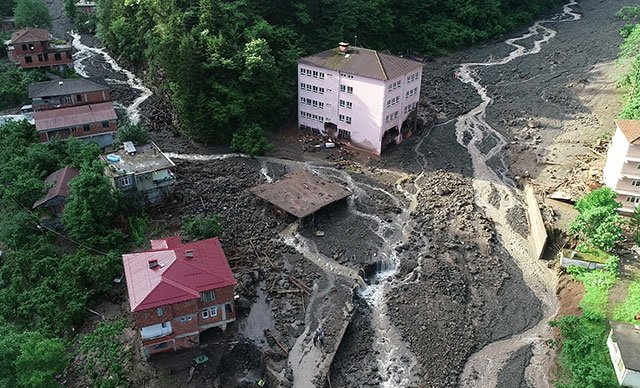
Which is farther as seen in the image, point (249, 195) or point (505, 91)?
point (505, 91)

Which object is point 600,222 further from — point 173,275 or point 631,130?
point 173,275

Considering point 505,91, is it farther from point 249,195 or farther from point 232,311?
point 232,311

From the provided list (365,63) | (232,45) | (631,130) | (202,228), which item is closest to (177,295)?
(202,228)

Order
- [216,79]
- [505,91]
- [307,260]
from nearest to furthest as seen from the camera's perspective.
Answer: [307,260]
[216,79]
[505,91]

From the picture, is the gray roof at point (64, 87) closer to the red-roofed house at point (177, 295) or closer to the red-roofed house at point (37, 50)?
the red-roofed house at point (37, 50)

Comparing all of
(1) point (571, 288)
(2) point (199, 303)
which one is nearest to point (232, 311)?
(2) point (199, 303)
